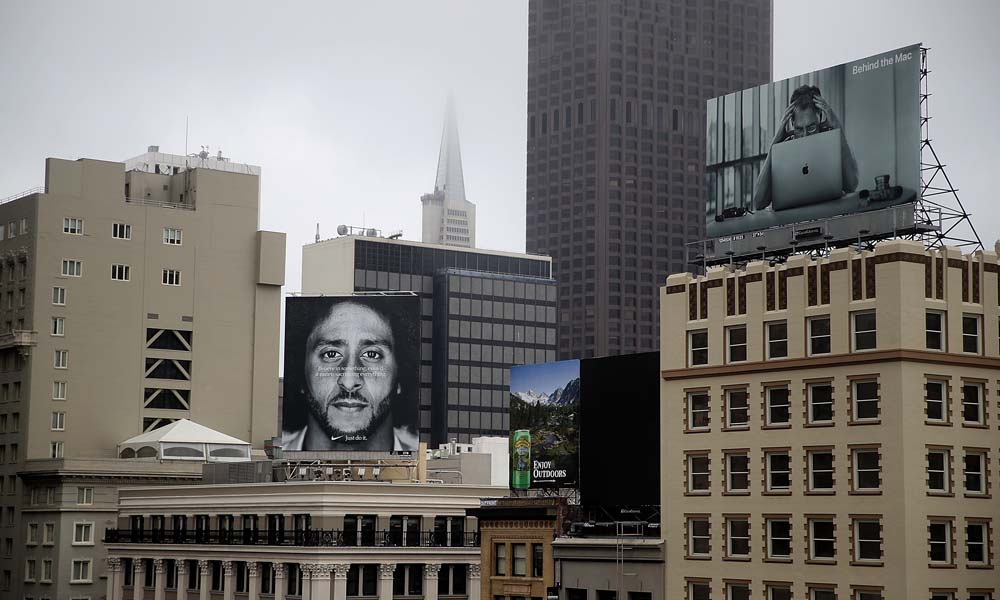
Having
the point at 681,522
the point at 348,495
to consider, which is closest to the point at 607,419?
the point at 681,522

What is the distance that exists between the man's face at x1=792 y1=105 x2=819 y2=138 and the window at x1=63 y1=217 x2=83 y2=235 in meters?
92.5

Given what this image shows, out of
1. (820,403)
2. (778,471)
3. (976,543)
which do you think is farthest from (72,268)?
(976,543)

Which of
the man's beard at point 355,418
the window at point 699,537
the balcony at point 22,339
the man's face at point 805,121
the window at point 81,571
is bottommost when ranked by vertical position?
the window at point 81,571

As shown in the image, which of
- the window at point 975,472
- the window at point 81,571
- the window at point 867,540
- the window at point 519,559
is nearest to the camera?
the window at point 867,540

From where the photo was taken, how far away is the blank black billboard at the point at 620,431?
83.1m

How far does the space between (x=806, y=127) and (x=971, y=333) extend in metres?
14.4

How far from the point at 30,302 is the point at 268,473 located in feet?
142

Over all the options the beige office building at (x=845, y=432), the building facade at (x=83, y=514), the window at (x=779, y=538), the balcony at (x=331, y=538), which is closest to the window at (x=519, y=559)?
the beige office building at (x=845, y=432)

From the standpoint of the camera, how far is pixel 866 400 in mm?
70812

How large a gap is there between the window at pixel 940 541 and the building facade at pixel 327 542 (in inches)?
1953

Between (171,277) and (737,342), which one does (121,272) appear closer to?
(171,277)

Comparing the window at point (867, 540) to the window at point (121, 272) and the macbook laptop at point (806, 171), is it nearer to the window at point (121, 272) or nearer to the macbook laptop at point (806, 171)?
the macbook laptop at point (806, 171)

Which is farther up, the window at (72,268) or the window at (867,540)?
the window at (72,268)

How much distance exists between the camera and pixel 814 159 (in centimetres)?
7969
